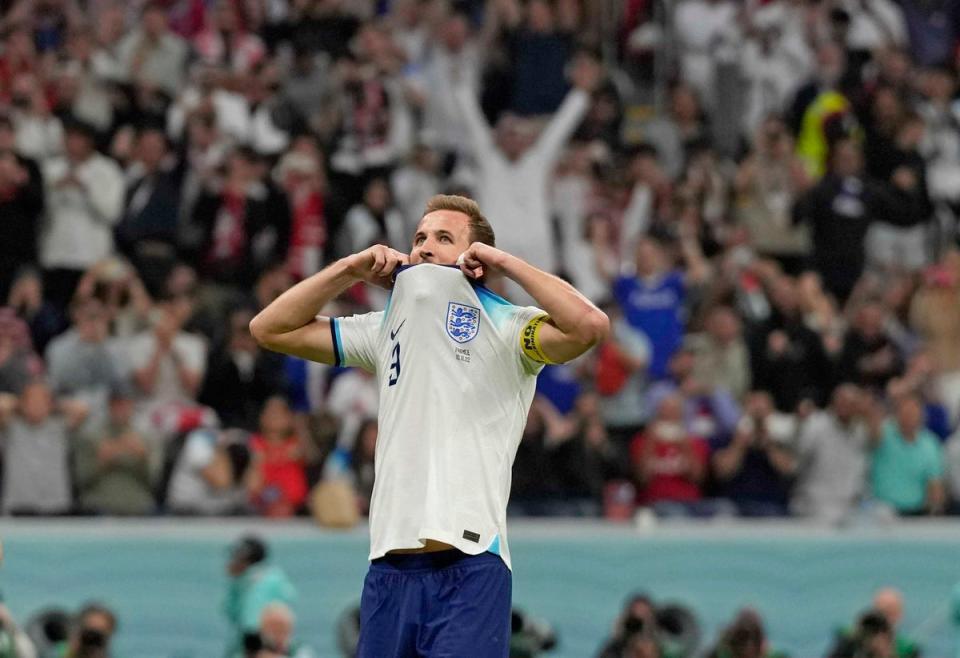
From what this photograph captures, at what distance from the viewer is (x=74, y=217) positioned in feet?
50.9

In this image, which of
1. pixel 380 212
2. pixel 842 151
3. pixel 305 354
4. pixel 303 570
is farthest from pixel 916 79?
pixel 305 354

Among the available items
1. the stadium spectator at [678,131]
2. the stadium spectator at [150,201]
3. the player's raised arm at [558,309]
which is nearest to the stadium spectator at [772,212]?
the stadium spectator at [678,131]

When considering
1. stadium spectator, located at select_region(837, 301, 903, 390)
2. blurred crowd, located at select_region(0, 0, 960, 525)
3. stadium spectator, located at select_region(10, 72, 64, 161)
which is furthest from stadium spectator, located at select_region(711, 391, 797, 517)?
stadium spectator, located at select_region(10, 72, 64, 161)

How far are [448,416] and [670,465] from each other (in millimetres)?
8371

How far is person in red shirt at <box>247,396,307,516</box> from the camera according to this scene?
1400 centimetres

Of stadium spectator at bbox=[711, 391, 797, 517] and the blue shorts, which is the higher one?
stadium spectator at bbox=[711, 391, 797, 517]

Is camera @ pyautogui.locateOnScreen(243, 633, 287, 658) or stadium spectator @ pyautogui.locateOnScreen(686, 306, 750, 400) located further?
stadium spectator @ pyautogui.locateOnScreen(686, 306, 750, 400)

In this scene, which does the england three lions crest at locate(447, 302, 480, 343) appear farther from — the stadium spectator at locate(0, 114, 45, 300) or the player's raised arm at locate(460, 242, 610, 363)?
the stadium spectator at locate(0, 114, 45, 300)

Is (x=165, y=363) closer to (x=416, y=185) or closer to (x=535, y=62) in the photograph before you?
(x=416, y=185)

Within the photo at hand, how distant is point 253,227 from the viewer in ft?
52.3

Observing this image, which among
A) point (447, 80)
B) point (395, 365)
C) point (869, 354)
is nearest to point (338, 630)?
point (869, 354)

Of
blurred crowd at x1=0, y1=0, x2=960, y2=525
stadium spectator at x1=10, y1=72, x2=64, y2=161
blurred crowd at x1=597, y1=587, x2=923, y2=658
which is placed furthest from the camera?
stadium spectator at x1=10, y1=72, x2=64, y2=161

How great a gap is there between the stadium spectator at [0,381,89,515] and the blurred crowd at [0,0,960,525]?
2cm

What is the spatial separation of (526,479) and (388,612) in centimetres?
827
